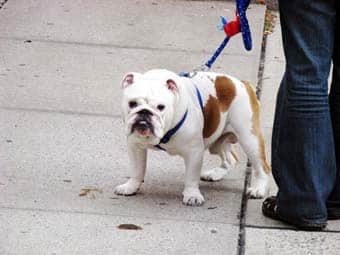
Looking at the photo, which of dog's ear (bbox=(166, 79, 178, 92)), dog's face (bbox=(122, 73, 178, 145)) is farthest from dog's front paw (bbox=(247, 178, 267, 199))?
dog's ear (bbox=(166, 79, 178, 92))

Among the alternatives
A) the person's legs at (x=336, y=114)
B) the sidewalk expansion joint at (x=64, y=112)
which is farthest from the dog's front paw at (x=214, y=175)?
the sidewalk expansion joint at (x=64, y=112)

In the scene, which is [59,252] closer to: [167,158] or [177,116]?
[177,116]

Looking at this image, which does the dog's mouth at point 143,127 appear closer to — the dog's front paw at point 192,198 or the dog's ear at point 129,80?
the dog's ear at point 129,80

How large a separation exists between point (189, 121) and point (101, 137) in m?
1.28

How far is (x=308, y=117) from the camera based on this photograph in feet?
16.3

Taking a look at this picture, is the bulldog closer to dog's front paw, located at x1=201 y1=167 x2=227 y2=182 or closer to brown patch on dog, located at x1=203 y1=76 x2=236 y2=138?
brown patch on dog, located at x1=203 y1=76 x2=236 y2=138

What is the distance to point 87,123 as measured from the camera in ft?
21.9

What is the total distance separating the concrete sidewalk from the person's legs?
11 cm

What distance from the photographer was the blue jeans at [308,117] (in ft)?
15.8

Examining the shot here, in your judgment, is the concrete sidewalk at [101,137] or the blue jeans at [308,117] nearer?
the blue jeans at [308,117]

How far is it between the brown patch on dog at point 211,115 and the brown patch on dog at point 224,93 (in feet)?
0.11

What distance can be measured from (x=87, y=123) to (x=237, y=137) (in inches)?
55.2

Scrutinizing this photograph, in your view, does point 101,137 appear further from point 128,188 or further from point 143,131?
point 143,131

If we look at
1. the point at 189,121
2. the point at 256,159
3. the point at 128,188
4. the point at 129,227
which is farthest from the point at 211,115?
the point at 129,227
